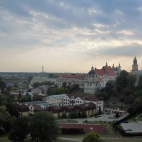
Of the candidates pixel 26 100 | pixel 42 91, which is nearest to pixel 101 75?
pixel 42 91

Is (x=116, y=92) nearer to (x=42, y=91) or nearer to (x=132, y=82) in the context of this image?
(x=132, y=82)

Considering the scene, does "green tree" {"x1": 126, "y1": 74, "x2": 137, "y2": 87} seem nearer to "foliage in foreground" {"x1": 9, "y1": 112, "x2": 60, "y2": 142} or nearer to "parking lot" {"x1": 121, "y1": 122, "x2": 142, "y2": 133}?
"parking lot" {"x1": 121, "y1": 122, "x2": 142, "y2": 133}

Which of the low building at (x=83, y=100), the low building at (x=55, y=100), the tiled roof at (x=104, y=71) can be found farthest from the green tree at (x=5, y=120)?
the tiled roof at (x=104, y=71)

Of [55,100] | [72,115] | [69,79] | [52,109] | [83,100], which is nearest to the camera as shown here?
[72,115]

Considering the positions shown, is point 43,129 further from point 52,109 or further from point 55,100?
point 55,100

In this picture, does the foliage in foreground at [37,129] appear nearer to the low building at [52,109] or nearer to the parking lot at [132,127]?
the parking lot at [132,127]

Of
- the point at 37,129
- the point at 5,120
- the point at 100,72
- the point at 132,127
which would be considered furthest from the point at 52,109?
the point at 100,72
